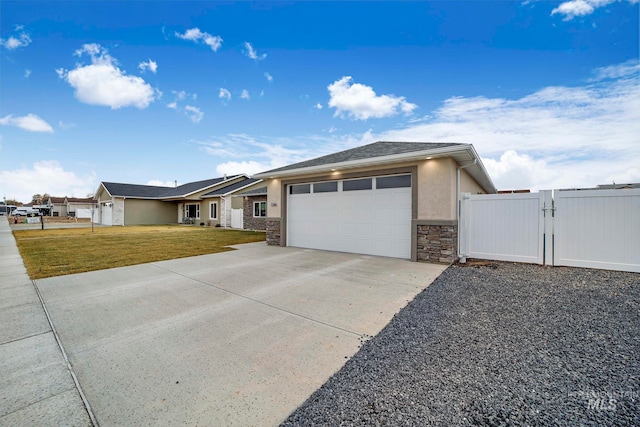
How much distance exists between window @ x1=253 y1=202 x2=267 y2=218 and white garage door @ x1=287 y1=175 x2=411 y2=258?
29.5 feet

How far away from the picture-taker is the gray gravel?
6.10 ft

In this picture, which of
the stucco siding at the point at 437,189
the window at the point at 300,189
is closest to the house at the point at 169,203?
the window at the point at 300,189

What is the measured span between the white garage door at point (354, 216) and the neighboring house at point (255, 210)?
8793 millimetres

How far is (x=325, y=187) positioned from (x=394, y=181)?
2.68 meters

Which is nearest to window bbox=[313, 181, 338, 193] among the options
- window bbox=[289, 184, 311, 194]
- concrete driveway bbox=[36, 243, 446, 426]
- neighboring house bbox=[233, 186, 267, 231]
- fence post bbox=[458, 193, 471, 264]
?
window bbox=[289, 184, 311, 194]

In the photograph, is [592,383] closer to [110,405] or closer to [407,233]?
[110,405]

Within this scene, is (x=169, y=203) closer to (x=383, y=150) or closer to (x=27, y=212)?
(x=383, y=150)

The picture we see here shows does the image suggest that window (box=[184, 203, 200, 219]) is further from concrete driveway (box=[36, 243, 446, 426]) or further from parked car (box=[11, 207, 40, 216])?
parked car (box=[11, 207, 40, 216])

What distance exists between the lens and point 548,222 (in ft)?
21.6

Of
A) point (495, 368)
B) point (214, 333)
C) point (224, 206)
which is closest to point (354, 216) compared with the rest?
point (214, 333)

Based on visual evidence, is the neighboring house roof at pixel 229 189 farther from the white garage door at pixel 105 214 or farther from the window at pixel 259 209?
the white garage door at pixel 105 214

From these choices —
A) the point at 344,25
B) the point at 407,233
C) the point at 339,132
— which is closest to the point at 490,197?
the point at 407,233

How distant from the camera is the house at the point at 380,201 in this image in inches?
287

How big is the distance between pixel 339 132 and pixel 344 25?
20.4 ft
